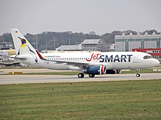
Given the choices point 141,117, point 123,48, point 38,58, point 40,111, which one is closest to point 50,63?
point 38,58

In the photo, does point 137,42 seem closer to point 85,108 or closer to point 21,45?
point 21,45

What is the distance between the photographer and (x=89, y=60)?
45.2m

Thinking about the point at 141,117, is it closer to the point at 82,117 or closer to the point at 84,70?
the point at 82,117

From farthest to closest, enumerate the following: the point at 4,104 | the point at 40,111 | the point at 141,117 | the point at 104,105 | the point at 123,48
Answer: the point at 123,48, the point at 4,104, the point at 104,105, the point at 40,111, the point at 141,117

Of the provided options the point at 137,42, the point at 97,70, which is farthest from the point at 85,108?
the point at 137,42

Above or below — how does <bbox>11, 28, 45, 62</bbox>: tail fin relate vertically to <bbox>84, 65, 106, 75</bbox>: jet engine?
above

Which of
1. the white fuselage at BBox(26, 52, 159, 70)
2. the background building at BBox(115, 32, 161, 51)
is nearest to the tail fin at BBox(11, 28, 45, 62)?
the white fuselage at BBox(26, 52, 159, 70)

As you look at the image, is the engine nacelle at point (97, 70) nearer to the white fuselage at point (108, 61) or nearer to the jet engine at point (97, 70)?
the jet engine at point (97, 70)

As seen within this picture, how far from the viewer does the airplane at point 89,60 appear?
142 feet

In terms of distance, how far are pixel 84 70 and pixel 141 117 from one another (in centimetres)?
3013

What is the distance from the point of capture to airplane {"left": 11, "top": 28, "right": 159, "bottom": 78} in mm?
43250

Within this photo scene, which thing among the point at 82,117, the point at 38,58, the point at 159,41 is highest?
the point at 159,41

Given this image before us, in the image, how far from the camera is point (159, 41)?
149 meters

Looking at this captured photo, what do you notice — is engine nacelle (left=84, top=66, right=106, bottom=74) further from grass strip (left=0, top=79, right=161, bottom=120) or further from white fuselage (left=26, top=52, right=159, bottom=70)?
grass strip (left=0, top=79, right=161, bottom=120)
